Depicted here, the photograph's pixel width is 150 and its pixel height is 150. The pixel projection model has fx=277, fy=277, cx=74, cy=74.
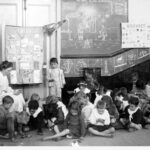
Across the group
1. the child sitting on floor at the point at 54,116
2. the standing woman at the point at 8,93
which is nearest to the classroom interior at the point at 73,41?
the standing woman at the point at 8,93

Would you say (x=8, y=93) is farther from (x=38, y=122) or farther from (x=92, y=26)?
(x=92, y=26)

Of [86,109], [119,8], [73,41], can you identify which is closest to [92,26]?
[73,41]

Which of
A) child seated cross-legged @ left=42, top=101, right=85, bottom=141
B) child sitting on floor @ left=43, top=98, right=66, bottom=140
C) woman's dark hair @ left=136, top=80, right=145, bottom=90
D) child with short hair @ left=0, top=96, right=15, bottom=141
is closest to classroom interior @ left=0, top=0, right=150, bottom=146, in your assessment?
woman's dark hair @ left=136, top=80, right=145, bottom=90

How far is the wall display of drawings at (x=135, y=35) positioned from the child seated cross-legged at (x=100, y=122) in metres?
2.09

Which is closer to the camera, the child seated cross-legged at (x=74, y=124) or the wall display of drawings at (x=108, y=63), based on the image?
the child seated cross-legged at (x=74, y=124)

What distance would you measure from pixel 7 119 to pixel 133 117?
150 centimetres

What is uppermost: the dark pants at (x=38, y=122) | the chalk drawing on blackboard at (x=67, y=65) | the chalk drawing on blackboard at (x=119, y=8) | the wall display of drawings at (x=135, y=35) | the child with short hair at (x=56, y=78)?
the chalk drawing on blackboard at (x=119, y=8)

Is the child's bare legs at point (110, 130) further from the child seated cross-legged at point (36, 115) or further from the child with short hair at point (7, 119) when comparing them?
the child with short hair at point (7, 119)

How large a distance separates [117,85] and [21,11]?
2106mm

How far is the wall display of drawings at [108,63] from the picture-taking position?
488cm

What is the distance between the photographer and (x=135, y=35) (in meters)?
4.99

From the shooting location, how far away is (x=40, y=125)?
3285 mm

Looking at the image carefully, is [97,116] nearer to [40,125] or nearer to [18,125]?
[40,125]

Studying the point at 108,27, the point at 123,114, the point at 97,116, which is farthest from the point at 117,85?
the point at 97,116
